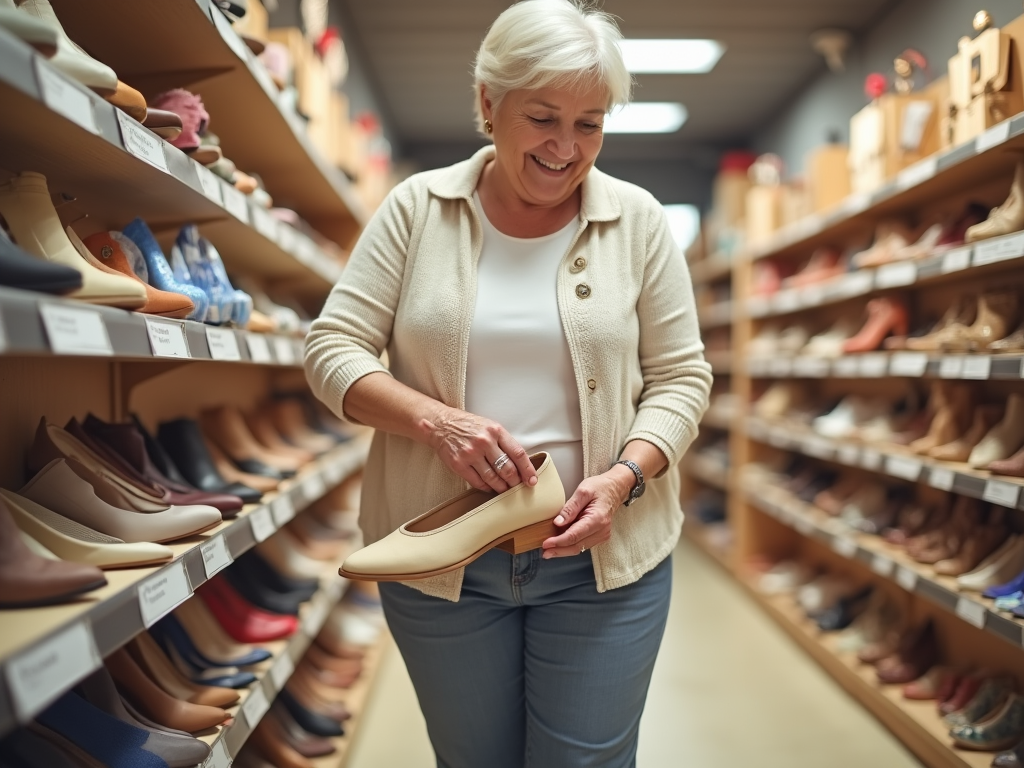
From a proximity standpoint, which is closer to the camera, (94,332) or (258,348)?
(94,332)

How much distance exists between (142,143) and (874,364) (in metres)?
2.62

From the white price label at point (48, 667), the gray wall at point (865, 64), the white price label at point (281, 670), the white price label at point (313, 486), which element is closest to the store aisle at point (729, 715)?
the white price label at point (281, 670)

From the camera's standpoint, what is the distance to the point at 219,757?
4.99 ft

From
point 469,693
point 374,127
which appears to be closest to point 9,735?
point 469,693

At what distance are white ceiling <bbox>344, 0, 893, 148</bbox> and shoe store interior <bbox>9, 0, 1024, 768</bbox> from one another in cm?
4

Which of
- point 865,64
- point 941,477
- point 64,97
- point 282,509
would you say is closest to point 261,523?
Answer: point 282,509

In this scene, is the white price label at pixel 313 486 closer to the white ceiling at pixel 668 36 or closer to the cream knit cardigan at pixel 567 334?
the cream knit cardigan at pixel 567 334

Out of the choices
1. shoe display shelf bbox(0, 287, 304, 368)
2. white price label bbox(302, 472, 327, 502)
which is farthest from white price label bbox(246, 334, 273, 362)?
white price label bbox(302, 472, 327, 502)

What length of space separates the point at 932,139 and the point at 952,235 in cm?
50

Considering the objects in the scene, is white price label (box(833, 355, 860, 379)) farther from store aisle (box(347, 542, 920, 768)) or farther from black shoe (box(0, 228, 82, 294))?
black shoe (box(0, 228, 82, 294))

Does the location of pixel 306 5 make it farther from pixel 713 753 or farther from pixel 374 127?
pixel 713 753

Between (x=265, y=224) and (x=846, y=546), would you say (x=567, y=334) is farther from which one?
(x=846, y=546)

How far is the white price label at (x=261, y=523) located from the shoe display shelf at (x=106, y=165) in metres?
0.64

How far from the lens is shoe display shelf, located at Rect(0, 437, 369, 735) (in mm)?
854
